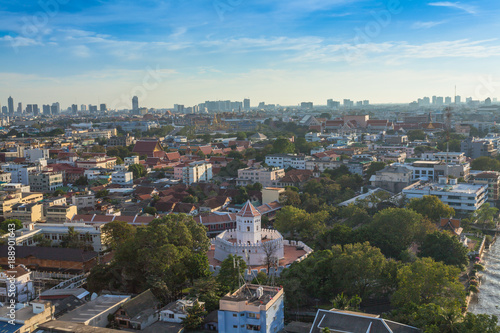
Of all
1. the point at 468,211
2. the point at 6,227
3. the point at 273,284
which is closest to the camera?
the point at 273,284

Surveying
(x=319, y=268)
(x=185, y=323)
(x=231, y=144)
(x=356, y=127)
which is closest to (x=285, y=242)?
(x=319, y=268)

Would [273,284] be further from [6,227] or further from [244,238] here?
[6,227]

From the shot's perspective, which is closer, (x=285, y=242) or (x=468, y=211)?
(x=285, y=242)

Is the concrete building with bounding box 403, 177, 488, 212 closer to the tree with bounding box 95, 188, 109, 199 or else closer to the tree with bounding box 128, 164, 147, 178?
the tree with bounding box 95, 188, 109, 199

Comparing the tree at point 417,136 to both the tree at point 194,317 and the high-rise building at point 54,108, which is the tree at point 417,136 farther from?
the high-rise building at point 54,108

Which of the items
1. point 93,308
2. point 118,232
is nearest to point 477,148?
point 118,232

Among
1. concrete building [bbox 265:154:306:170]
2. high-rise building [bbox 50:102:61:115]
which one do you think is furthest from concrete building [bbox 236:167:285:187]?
high-rise building [bbox 50:102:61:115]

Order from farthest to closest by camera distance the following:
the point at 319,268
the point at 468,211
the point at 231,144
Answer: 1. the point at 231,144
2. the point at 468,211
3. the point at 319,268
